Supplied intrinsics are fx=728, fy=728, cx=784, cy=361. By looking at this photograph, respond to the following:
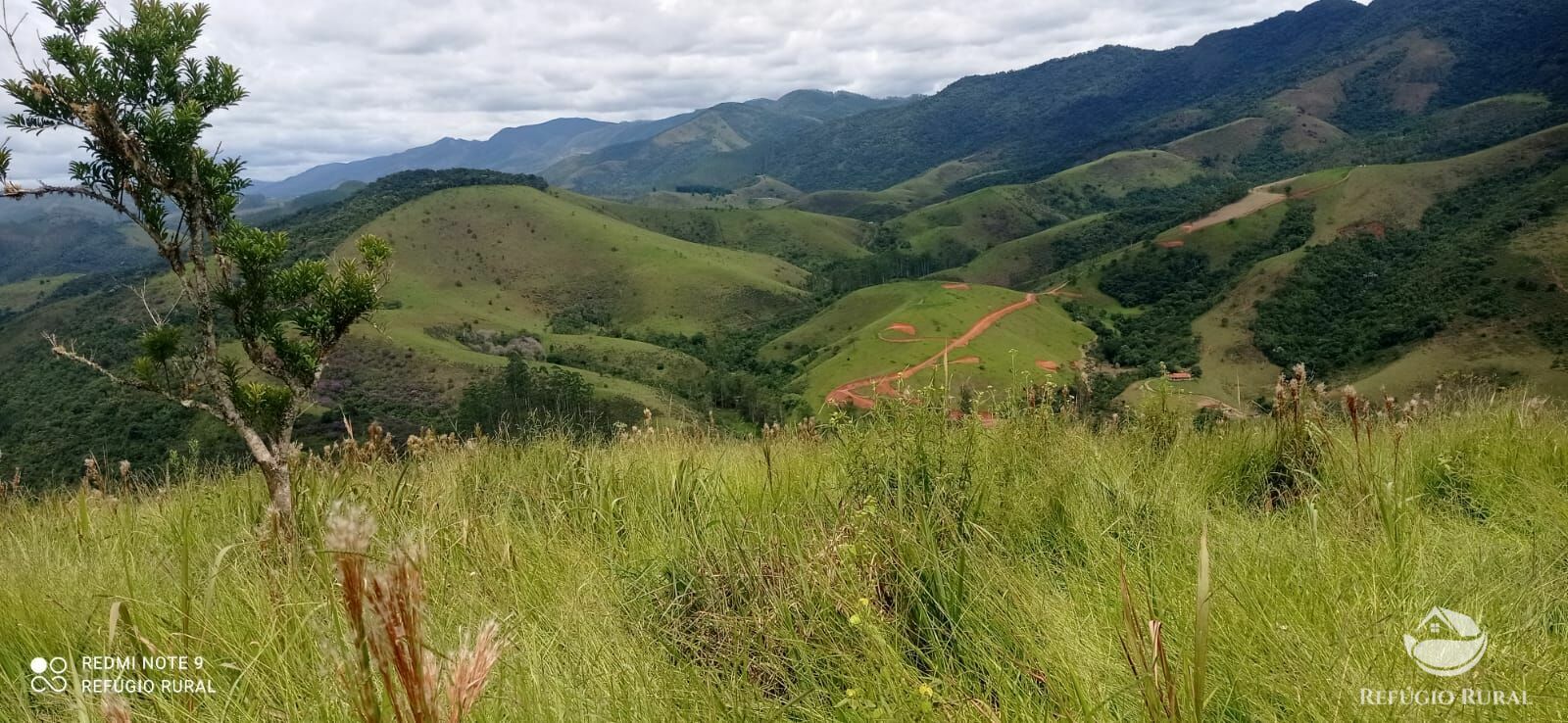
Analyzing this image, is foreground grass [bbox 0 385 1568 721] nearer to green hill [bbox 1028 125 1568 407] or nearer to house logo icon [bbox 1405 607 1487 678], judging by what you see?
house logo icon [bbox 1405 607 1487 678]

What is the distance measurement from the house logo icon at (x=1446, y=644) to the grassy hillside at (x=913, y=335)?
221 feet

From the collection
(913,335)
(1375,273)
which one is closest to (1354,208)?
(1375,273)

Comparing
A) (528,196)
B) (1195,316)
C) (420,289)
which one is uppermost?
(528,196)

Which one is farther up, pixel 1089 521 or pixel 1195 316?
pixel 1089 521

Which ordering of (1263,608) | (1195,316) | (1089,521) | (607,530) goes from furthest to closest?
(1195,316), (607,530), (1089,521), (1263,608)

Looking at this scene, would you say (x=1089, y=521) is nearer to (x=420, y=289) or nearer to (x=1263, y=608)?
(x=1263, y=608)

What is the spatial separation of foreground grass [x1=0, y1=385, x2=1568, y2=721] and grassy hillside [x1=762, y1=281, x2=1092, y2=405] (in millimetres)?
65553

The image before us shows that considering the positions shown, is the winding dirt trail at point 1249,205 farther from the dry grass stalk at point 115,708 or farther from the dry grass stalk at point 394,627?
the dry grass stalk at point 115,708

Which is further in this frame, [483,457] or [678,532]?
[483,457]

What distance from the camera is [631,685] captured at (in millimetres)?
2154

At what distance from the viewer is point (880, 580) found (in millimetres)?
2924

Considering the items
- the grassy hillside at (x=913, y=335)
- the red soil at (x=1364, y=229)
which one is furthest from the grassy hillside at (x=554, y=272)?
the red soil at (x=1364, y=229)

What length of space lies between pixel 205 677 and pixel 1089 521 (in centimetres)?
335

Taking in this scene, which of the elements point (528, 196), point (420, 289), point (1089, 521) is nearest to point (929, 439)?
point (1089, 521)
